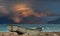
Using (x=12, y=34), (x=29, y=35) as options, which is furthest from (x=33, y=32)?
(x=12, y=34)

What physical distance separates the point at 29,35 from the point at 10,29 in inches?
65.9

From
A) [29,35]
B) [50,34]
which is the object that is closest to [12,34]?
[29,35]

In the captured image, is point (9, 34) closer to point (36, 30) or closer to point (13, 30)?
point (13, 30)

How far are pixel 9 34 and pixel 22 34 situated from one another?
35.0 inches

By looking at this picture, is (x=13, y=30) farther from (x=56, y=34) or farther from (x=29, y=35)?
(x=56, y=34)

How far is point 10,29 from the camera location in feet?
49.3

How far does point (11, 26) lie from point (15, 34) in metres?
0.75

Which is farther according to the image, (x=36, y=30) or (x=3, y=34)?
(x=3, y=34)

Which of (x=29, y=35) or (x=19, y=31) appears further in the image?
(x=19, y=31)

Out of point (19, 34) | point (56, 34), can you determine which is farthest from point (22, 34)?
point (56, 34)

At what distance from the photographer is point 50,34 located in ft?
49.7

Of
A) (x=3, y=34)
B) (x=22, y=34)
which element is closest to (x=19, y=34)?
(x=22, y=34)

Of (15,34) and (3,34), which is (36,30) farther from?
(3,34)

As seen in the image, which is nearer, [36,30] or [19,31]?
[36,30]
